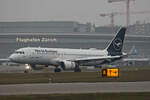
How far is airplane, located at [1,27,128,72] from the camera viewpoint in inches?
2699

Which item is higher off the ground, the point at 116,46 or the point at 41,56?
the point at 116,46

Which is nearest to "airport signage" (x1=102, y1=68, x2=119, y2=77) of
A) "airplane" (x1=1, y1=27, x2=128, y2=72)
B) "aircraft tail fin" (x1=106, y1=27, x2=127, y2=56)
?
"airplane" (x1=1, y1=27, x2=128, y2=72)

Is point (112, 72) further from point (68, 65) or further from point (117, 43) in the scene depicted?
point (117, 43)

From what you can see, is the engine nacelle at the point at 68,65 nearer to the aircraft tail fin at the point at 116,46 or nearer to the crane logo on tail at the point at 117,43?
the aircraft tail fin at the point at 116,46

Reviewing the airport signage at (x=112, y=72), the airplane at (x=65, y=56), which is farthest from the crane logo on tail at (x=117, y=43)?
the airport signage at (x=112, y=72)

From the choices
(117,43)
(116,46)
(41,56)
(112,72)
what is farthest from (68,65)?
(112,72)

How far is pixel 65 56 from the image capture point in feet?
239

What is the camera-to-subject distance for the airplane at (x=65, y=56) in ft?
225

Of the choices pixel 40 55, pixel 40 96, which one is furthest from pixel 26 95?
pixel 40 55

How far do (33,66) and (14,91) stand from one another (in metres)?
41.5

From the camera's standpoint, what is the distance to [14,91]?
31609mm

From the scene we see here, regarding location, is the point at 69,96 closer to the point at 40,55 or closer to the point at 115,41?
the point at 40,55

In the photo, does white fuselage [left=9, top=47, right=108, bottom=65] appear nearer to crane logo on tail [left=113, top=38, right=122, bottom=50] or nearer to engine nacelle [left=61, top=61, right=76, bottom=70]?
engine nacelle [left=61, top=61, right=76, bottom=70]

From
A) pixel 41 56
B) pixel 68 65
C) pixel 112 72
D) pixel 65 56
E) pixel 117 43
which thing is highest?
pixel 117 43
